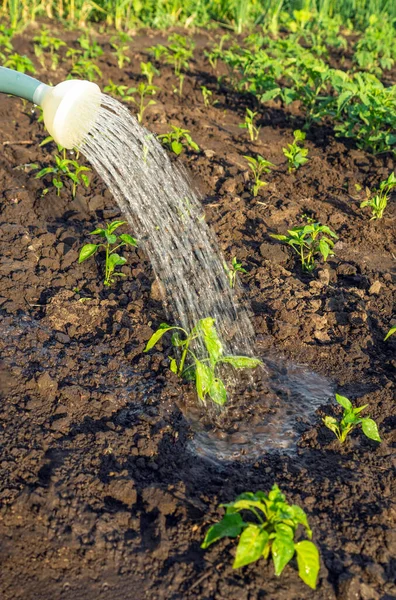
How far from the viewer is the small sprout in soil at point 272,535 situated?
Result: 7.68ft

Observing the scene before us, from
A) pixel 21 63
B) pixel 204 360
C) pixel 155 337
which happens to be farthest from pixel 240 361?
pixel 21 63

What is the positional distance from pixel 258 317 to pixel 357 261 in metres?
0.91

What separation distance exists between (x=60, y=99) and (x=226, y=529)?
165 centimetres

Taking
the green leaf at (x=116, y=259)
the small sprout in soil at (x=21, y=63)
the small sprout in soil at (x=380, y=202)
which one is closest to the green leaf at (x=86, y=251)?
the green leaf at (x=116, y=259)

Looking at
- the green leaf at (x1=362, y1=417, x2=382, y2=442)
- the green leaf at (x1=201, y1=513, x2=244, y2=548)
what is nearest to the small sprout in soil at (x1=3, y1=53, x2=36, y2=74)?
the green leaf at (x1=362, y1=417, x2=382, y2=442)

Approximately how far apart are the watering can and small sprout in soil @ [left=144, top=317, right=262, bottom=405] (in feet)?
3.08

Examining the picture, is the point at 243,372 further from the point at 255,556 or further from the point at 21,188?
the point at 21,188

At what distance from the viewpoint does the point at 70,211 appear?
4.61 m

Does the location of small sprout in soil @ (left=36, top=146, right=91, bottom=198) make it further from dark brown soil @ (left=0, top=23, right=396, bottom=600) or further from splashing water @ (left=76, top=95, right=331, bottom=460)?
splashing water @ (left=76, top=95, right=331, bottom=460)

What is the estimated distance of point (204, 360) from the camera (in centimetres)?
321

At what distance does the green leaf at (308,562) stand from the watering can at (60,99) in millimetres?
1716

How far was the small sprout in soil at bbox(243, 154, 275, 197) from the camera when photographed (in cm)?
486

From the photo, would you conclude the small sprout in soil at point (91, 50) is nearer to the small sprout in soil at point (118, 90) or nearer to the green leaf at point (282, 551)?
the small sprout in soil at point (118, 90)

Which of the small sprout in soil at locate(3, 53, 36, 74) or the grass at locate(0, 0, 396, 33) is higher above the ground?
the small sprout in soil at locate(3, 53, 36, 74)
